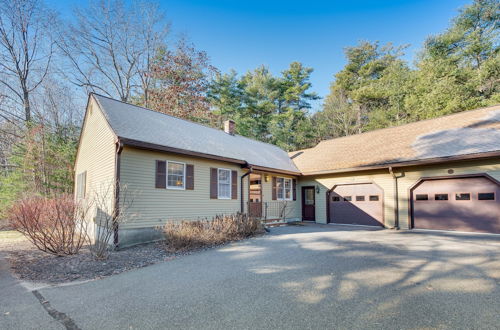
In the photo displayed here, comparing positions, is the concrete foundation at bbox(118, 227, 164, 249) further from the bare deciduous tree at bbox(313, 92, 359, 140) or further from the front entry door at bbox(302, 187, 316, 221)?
the bare deciduous tree at bbox(313, 92, 359, 140)

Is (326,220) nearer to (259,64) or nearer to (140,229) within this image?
(140,229)

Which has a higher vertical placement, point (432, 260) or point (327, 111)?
point (327, 111)

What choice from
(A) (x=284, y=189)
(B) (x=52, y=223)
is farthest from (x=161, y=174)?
(A) (x=284, y=189)

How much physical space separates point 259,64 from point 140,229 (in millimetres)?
23361

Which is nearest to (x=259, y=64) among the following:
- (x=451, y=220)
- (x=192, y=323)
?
(x=451, y=220)

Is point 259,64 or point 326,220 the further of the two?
point 259,64

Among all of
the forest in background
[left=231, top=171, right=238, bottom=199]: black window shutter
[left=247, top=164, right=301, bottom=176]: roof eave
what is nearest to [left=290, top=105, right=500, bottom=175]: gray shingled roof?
[left=247, top=164, right=301, bottom=176]: roof eave

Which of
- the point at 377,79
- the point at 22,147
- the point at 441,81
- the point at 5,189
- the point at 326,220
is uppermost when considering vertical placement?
the point at 377,79

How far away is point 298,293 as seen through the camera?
3773 millimetres

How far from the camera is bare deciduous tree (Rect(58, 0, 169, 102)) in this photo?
18.3 meters

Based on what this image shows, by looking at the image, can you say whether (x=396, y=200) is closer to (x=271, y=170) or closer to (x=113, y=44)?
(x=271, y=170)

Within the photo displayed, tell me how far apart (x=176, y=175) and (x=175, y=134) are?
1877 mm

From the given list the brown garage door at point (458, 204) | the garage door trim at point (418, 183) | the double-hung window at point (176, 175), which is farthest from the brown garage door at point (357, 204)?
the double-hung window at point (176, 175)

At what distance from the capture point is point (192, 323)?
2.99m
